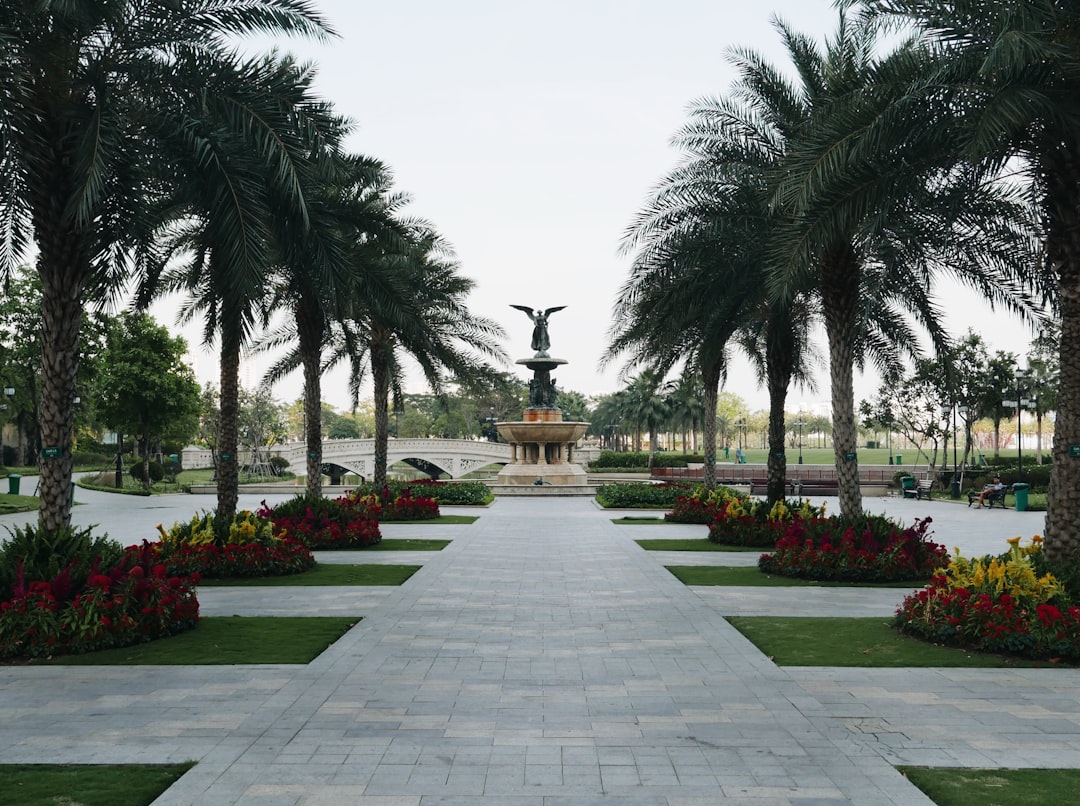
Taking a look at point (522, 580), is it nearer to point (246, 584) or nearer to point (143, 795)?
point (246, 584)

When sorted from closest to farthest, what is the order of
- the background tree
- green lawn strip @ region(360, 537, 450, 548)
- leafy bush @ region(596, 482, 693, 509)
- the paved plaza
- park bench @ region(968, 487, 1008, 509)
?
the paved plaza < green lawn strip @ region(360, 537, 450, 548) < park bench @ region(968, 487, 1008, 509) < leafy bush @ region(596, 482, 693, 509) < the background tree

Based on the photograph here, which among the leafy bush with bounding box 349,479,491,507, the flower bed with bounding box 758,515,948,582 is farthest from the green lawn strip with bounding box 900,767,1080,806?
the leafy bush with bounding box 349,479,491,507

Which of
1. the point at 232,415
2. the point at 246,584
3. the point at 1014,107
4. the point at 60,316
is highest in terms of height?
the point at 1014,107

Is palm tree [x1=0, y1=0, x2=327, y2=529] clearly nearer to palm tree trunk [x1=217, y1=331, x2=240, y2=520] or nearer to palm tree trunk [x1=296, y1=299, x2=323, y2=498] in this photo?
palm tree trunk [x1=217, y1=331, x2=240, y2=520]

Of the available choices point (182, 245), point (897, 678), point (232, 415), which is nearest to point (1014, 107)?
point (897, 678)

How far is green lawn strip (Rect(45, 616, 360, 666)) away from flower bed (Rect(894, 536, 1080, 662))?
593 centimetres

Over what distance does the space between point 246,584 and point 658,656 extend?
6.89m

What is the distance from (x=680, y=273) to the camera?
16234 millimetres

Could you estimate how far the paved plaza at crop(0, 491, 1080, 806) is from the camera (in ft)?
16.0

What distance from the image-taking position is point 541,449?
1566 inches

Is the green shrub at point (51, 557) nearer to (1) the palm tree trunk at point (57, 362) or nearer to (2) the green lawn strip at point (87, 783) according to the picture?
(1) the palm tree trunk at point (57, 362)

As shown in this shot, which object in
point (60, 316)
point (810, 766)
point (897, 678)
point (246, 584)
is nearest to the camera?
point (810, 766)

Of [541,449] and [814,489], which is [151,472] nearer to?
[541,449]

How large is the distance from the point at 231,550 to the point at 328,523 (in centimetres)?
395
